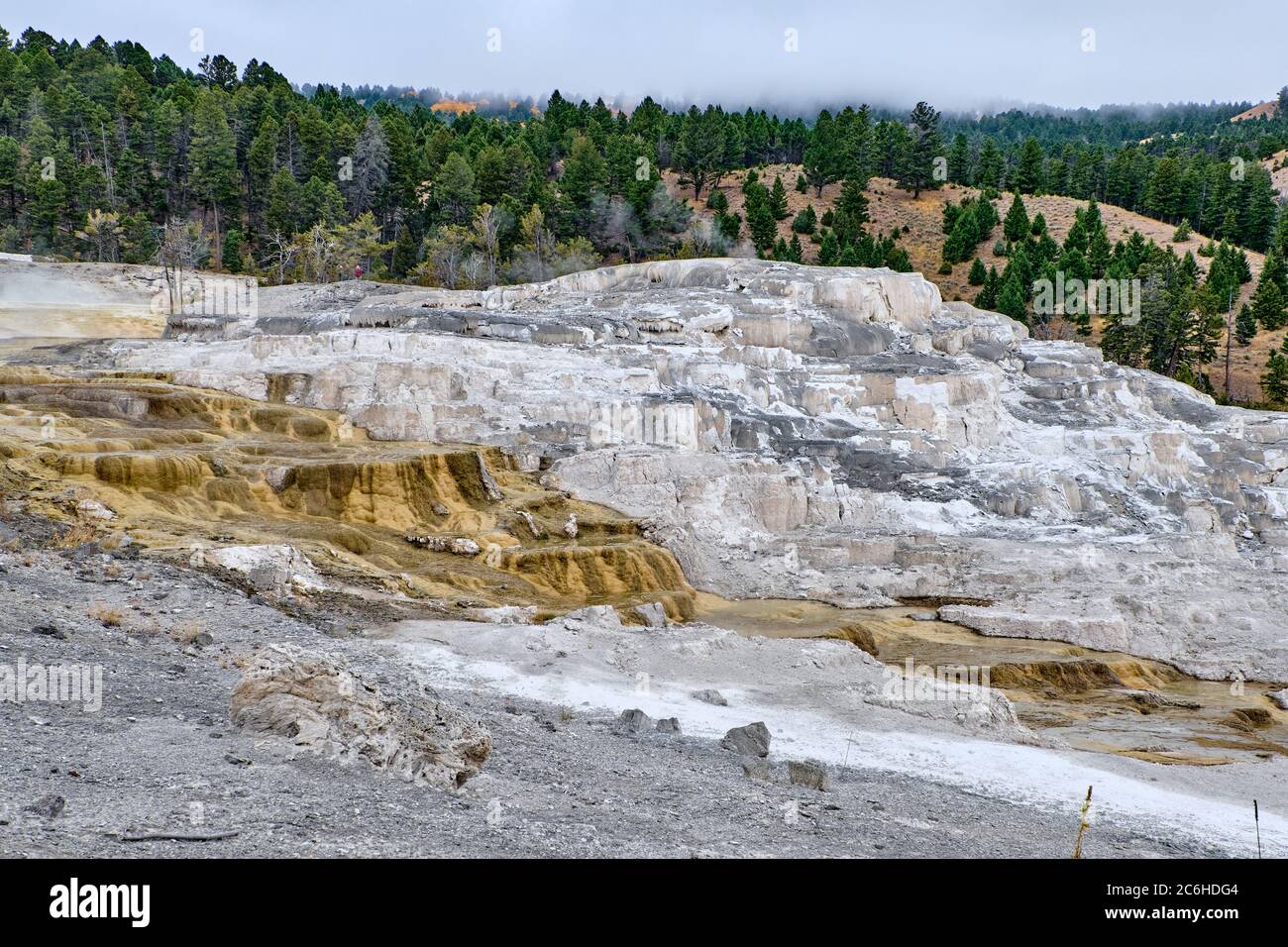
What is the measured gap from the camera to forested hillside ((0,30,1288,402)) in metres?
62.0

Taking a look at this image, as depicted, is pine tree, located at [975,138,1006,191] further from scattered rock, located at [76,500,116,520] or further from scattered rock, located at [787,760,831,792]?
scattered rock, located at [787,760,831,792]

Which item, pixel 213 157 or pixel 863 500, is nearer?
pixel 863 500

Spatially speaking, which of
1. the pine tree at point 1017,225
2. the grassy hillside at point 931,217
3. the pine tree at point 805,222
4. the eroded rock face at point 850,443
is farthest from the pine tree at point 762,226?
the eroded rock face at point 850,443

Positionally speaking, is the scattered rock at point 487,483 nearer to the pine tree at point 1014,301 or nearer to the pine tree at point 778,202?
the pine tree at point 1014,301

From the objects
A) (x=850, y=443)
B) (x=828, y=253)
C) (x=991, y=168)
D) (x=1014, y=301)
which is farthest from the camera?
(x=991, y=168)

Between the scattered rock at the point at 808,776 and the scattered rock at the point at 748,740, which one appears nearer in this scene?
the scattered rock at the point at 808,776

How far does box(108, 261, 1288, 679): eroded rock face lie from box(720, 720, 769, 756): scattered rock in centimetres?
1434

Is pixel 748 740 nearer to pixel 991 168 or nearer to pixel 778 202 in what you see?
pixel 778 202

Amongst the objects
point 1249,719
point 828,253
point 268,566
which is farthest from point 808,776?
point 828,253

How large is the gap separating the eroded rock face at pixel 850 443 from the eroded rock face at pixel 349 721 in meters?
17.3

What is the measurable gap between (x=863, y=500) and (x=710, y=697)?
59.2ft

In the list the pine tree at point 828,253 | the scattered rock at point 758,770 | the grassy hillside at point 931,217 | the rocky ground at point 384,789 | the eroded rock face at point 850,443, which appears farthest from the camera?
the grassy hillside at point 931,217

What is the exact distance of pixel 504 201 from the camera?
6488cm

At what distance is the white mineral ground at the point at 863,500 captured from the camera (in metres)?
15.7
